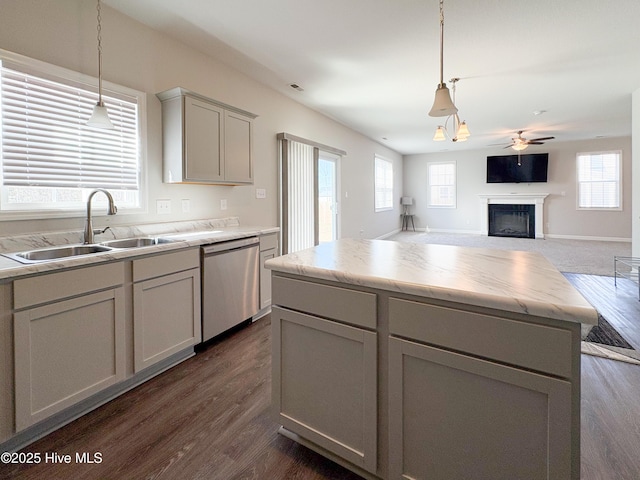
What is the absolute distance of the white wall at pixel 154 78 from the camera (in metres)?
2.06

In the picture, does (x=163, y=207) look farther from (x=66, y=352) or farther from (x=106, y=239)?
(x=66, y=352)

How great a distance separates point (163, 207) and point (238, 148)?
3.11ft

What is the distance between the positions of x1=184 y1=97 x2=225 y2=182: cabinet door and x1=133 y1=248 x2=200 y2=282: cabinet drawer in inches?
29.3

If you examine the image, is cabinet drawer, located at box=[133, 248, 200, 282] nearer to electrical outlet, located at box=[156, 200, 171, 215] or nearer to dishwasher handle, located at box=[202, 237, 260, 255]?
dishwasher handle, located at box=[202, 237, 260, 255]

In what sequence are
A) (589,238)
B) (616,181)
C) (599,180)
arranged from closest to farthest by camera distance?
1. (616,181)
2. (599,180)
3. (589,238)

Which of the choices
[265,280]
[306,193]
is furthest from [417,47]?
[265,280]

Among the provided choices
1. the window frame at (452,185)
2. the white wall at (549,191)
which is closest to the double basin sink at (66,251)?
the white wall at (549,191)

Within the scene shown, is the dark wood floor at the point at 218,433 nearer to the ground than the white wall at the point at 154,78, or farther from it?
nearer to the ground

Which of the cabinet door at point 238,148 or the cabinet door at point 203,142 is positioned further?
the cabinet door at point 238,148

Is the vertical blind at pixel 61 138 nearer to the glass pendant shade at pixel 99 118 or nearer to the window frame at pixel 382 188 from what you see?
the glass pendant shade at pixel 99 118

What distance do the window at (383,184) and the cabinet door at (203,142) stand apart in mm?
5904

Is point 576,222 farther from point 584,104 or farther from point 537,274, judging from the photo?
point 537,274

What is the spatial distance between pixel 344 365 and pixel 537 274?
2.80 feet

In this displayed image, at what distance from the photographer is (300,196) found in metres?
4.78
